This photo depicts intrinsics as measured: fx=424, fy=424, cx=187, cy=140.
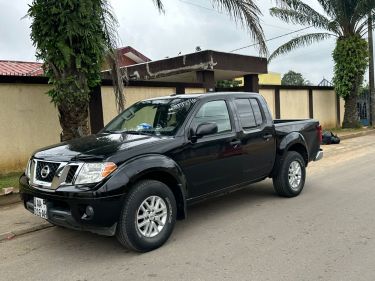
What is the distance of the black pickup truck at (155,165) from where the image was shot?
4.48 meters

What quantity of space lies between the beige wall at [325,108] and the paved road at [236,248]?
593 inches

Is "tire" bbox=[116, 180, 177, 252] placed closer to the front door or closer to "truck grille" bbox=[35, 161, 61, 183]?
the front door

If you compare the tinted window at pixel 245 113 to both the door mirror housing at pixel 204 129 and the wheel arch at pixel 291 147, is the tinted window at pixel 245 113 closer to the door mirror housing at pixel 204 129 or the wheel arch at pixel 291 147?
the wheel arch at pixel 291 147

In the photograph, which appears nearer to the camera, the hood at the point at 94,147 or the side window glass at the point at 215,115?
the hood at the point at 94,147

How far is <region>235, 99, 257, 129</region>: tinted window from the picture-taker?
6296mm

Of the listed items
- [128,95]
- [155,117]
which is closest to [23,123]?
[128,95]

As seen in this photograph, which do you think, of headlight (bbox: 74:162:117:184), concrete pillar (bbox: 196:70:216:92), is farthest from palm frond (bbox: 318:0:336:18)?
headlight (bbox: 74:162:117:184)

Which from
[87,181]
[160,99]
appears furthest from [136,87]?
[87,181]

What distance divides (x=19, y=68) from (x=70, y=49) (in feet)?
42.5

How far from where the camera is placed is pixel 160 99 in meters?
6.23

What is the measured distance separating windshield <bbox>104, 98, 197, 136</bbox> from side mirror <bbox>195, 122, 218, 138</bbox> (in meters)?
0.26

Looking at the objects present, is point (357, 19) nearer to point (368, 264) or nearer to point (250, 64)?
point (250, 64)

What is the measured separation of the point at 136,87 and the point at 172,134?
24.3 feet

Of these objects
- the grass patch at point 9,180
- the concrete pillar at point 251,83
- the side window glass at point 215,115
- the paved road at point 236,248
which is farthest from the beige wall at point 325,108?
the side window glass at point 215,115
